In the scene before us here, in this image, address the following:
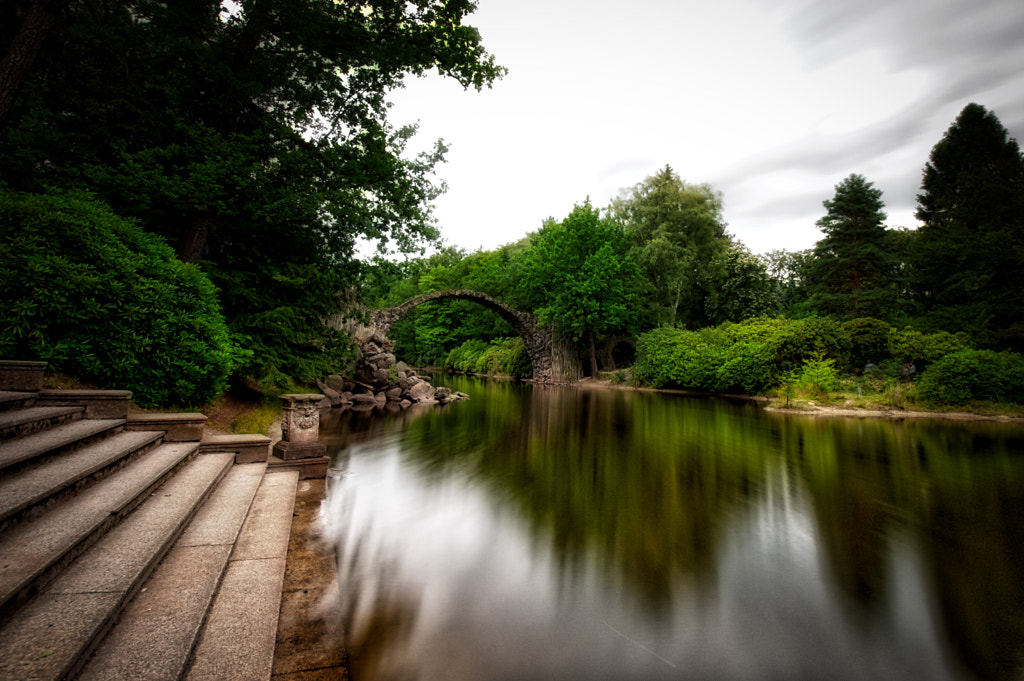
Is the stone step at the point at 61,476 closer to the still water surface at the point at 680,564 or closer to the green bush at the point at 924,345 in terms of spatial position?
the still water surface at the point at 680,564

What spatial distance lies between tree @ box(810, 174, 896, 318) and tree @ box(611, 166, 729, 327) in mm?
6176

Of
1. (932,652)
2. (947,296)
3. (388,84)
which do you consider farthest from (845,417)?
(388,84)

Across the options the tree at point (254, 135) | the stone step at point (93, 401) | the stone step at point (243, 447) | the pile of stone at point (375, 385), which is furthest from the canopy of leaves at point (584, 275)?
the stone step at point (93, 401)

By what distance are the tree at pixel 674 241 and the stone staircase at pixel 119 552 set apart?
91.0 feet

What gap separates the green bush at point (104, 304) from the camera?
4.60m

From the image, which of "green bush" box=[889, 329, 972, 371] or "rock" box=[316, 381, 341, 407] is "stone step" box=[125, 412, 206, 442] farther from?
"green bush" box=[889, 329, 972, 371]

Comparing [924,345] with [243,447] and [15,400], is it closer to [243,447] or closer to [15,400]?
[243,447]

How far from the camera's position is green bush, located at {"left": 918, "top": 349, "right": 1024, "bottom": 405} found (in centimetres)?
1298

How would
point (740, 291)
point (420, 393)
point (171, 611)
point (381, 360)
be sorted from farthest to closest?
point (740, 291) → point (381, 360) → point (420, 393) → point (171, 611)

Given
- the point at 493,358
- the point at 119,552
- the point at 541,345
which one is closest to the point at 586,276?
the point at 541,345

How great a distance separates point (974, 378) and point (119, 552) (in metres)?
19.7

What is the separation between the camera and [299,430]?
596 cm

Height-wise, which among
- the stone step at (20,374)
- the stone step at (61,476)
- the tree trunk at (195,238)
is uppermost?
the tree trunk at (195,238)

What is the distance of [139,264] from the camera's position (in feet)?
18.1
